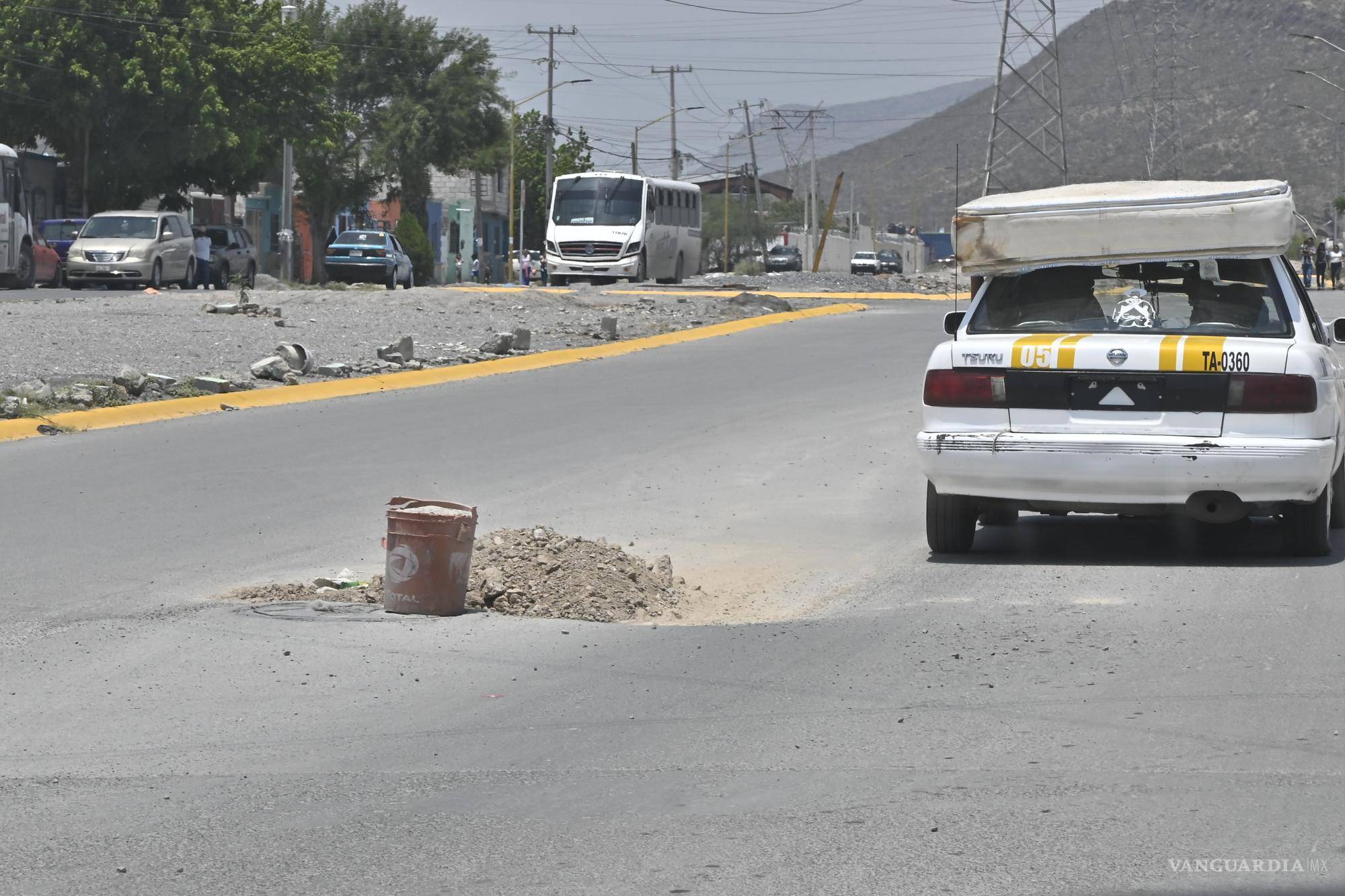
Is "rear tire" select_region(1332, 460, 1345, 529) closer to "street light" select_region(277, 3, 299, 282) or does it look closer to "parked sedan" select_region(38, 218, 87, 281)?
Answer: "parked sedan" select_region(38, 218, 87, 281)

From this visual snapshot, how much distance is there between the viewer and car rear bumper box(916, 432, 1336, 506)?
8570mm

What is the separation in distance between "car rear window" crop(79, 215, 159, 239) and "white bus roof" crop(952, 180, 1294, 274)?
3035 centimetres

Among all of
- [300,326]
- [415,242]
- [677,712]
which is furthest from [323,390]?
[415,242]

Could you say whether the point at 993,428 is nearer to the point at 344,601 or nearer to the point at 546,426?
the point at 344,601

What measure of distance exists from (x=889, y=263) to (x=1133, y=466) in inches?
3518

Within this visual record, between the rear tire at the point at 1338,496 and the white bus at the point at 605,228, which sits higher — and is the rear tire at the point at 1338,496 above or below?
below

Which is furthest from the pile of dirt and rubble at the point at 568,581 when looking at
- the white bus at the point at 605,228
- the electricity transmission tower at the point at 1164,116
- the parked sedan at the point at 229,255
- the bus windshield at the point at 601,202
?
the electricity transmission tower at the point at 1164,116

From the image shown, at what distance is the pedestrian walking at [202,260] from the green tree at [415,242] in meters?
27.3

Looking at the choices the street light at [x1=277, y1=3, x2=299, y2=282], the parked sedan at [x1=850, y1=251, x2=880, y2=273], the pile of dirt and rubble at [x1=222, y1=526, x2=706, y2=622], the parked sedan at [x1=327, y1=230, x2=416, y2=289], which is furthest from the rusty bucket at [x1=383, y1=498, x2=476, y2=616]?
the parked sedan at [x1=850, y1=251, x2=880, y2=273]

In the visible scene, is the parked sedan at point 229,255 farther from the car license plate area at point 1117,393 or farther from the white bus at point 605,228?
the car license plate area at point 1117,393

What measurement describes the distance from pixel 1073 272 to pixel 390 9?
2547 inches

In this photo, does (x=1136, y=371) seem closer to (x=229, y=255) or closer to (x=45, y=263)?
(x=45, y=263)

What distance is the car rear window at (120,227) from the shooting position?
37.2 meters

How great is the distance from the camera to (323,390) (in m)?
18.2
